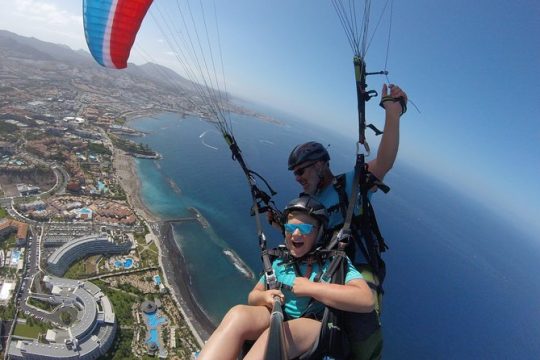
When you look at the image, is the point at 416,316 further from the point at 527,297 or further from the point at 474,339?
the point at 527,297

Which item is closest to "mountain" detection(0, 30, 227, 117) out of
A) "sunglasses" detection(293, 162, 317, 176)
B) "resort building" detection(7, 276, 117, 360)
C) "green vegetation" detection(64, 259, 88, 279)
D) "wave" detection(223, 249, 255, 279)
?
"wave" detection(223, 249, 255, 279)

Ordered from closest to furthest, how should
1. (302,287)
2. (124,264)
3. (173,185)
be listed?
(302,287) < (124,264) < (173,185)

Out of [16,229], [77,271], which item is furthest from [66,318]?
[16,229]

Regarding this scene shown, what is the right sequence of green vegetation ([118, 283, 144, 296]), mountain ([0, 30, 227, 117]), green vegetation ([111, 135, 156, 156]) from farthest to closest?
mountain ([0, 30, 227, 117])
green vegetation ([111, 135, 156, 156])
green vegetation ([118, 283, 144, 296])

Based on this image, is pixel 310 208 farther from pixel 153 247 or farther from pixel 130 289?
pixel 153 247

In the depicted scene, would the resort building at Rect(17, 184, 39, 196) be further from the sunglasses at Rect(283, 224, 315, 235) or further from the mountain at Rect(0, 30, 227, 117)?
the sunglasses at Rect(283, 224, 315, 235)

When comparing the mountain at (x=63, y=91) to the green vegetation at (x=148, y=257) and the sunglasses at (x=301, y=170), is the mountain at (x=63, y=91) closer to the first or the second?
the green vegetation at (x=148, y=257)

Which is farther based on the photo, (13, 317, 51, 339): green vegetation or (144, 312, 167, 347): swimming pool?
(144, 312, 167, 347): swimming pool
